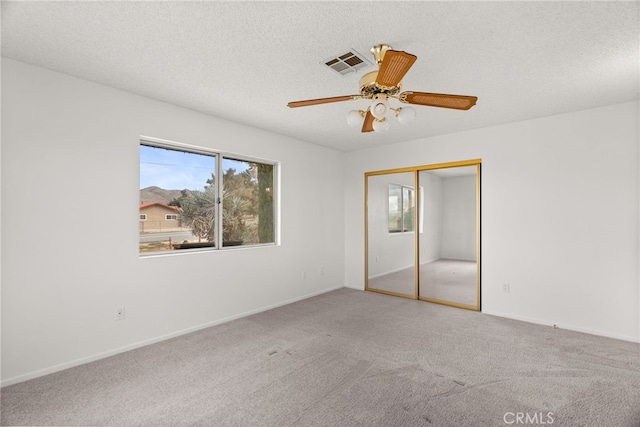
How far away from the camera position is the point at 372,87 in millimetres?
2113

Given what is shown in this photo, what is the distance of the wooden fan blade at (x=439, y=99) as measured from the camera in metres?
2.06

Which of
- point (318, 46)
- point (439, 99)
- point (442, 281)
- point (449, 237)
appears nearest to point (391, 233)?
point (449, 237)

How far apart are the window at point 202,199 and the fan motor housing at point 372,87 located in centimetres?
232

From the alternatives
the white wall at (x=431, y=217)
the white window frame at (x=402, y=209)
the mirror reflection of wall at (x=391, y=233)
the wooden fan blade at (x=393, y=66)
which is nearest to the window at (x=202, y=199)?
the mirror reflection of wall at (x=391, y=233)

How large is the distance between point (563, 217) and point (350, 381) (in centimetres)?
313

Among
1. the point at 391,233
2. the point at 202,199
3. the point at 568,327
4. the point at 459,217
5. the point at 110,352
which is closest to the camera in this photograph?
the point at 110,352

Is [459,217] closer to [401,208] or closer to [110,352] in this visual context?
[401,208]

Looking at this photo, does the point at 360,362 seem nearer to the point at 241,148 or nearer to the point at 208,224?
the point at 208,224

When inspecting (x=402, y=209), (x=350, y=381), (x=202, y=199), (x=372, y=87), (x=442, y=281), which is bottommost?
(x=350, y=381)

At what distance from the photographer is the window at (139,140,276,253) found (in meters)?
3.33

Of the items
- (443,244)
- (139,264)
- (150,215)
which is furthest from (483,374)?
(150,215)

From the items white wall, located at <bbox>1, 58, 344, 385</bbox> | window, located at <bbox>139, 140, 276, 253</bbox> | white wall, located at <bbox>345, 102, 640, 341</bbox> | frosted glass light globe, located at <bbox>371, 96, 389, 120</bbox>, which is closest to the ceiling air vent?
frosted glass light globe, located at <bbox>371, 96, 389, 120</bbox>

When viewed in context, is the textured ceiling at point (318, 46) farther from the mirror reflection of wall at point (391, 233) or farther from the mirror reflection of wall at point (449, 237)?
the mirror reflection of wall at point (391, 233)

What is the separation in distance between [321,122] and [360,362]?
9.10ft
